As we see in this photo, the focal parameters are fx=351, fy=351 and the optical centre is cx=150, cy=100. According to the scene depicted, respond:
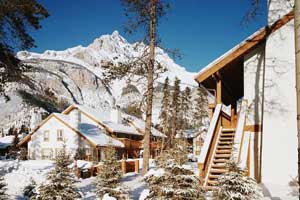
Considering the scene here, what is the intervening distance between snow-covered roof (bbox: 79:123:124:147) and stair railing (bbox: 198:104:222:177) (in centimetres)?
2544

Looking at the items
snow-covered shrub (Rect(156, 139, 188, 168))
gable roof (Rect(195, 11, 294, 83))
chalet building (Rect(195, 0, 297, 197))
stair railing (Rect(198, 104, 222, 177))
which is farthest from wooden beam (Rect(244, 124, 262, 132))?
snow-covered shrub (Rect(156, 139, 188, 168))

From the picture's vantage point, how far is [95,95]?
565 feet

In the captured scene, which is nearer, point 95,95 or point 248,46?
point 248,46

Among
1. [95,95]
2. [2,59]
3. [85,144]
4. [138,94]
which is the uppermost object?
[95,95]

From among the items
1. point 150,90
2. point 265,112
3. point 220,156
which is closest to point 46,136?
point 150,90

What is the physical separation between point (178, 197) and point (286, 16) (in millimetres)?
6705

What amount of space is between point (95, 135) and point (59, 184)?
30.8 metres

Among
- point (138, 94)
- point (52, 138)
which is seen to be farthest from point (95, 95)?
point (138, 94)

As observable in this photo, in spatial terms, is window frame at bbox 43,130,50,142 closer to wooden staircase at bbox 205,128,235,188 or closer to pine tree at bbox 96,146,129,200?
wooden staircase at bbox 205,128,235,188

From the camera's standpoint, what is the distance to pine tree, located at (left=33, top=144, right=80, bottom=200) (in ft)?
25.2

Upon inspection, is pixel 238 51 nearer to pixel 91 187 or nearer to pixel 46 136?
pixel 91 187

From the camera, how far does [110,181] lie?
8117mm

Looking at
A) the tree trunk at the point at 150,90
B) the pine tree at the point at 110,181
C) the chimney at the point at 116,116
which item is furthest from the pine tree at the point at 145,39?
the chimney at the point at 116,116

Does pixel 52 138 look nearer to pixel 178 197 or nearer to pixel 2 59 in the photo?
pixel 2 59
